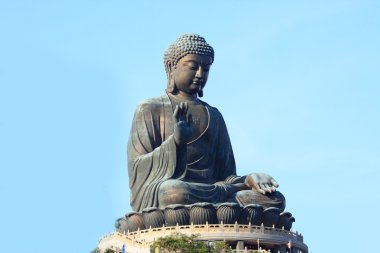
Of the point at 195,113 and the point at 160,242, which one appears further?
the point at 195,113

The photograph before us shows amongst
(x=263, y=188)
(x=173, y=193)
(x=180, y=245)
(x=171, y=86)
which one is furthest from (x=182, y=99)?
(x=180, y=245)

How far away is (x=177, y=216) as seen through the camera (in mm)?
40125

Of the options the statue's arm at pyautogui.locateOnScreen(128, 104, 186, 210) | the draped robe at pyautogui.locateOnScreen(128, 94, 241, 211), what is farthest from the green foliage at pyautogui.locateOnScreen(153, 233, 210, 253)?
the statue's arm at pyautogui.locateOnScreen(128, 104, 186, 210)

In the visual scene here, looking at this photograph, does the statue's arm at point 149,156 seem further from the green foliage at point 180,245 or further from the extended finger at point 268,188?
the green foliage at point 180,245

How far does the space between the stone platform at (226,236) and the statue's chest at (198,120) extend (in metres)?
5.26

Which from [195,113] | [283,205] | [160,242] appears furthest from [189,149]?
[160,242]

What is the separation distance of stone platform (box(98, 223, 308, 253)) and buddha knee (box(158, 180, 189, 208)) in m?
1.12

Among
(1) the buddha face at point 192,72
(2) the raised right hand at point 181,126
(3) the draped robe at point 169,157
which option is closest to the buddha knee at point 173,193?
(3) the draped robe at point 169,157

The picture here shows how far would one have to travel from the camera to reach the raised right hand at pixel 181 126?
41.5m

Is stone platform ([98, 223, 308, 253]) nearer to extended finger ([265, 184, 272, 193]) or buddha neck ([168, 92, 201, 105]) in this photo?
extended finger ([265, 184, 272, 193])

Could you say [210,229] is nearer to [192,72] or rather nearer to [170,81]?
[192,72]

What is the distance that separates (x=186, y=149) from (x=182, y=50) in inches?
159

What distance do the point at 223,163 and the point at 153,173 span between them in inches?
144

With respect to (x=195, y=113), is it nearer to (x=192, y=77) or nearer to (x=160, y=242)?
(x=192, y=77)
